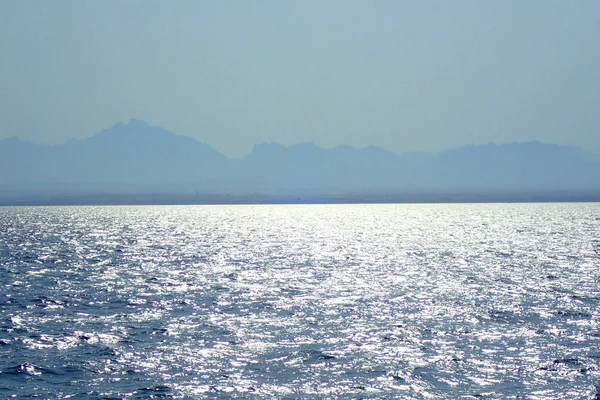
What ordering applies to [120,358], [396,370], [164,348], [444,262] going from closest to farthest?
[396,370]
[120,358]
[164,348]
[444,262]

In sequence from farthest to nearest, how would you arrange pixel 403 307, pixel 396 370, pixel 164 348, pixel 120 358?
1. pixel 403 307
2. pixel 164 348
3. pixel 120 358
4. pixel 396 370

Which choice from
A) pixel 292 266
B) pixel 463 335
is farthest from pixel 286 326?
pixel 292 266

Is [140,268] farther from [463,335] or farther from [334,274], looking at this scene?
[463,335]

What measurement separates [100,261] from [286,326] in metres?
58.0

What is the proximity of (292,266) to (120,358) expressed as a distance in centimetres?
5263

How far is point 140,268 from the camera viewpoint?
276ft

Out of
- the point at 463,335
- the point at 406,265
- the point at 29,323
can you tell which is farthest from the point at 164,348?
the point at 406,265

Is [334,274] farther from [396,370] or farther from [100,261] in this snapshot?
[396,370]

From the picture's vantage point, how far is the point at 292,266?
86.4 m

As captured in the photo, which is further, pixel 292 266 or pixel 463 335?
pixel 292 266

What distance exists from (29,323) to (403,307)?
91.5 ft

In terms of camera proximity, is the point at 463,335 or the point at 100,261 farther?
the point at 100,261

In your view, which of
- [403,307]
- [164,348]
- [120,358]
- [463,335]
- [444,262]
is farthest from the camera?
[444,262]

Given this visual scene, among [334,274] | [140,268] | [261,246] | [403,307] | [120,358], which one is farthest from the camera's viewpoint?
[261,246]
